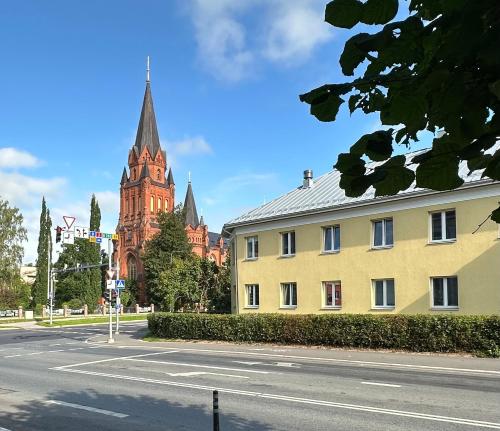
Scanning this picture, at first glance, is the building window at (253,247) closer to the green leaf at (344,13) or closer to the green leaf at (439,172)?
the green leaf at (439,172)

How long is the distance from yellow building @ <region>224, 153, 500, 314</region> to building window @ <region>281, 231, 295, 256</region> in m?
0.05

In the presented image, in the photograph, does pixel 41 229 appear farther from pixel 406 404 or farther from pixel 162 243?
pixel 406 404

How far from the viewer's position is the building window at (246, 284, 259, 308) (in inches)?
1163

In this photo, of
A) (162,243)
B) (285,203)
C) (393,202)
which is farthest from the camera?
(162,243)

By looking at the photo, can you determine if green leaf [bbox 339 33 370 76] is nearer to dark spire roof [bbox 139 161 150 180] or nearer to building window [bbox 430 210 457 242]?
building window [bbox 430 210 457 242]

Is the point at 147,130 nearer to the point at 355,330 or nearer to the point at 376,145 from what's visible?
the point at 355,330

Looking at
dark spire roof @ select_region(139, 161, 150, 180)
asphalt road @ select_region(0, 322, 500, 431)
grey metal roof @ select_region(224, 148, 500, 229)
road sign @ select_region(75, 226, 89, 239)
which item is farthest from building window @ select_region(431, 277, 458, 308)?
dark spire roof @ select_region(139, 161, 150, 180)

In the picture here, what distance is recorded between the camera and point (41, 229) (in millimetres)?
84125

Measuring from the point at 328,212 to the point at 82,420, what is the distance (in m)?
18.2

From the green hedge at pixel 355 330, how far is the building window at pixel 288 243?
451 cm

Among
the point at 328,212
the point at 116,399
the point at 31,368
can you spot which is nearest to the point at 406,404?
the point at 116,399

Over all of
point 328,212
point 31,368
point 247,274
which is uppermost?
point 328,212

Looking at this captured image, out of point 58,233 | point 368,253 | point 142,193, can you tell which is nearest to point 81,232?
point 58,233

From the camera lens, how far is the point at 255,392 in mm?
11375
